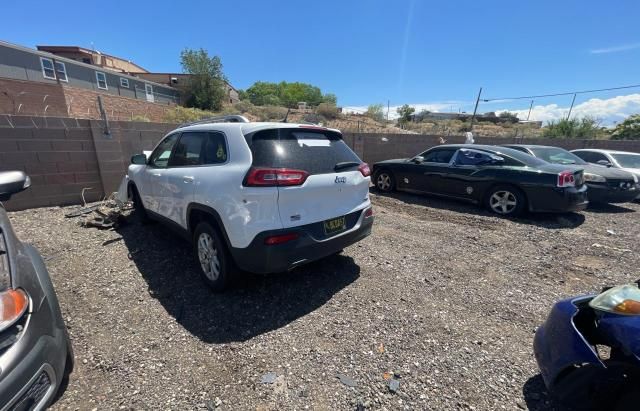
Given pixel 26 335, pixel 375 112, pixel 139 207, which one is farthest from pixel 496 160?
pixel 375 112

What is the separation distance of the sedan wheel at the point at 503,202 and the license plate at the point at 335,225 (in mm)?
4535

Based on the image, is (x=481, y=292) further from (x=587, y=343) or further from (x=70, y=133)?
(x=70, y=133)

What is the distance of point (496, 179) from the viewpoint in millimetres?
5883

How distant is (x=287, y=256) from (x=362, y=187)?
1232mm

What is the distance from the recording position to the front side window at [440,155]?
685 centimetres

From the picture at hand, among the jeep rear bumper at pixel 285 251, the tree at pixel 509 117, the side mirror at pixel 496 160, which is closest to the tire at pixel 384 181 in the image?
the side mirror at pixel 496 160

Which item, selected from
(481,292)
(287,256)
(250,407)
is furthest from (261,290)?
(481,292)

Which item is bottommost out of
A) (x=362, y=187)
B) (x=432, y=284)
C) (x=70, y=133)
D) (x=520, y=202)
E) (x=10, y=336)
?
(x=432, y=284)

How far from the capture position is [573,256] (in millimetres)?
4066

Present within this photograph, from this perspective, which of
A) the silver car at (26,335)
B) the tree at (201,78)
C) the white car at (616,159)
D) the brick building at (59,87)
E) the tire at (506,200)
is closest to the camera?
the silver car at (26,335)

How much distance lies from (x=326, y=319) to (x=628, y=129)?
34.4 m

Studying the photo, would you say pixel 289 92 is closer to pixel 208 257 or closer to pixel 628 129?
pixel 628 129

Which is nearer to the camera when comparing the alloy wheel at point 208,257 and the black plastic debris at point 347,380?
the black plastic debris at point 347,380

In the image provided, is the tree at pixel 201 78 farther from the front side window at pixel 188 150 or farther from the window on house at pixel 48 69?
the front side window at pixel 188 150
